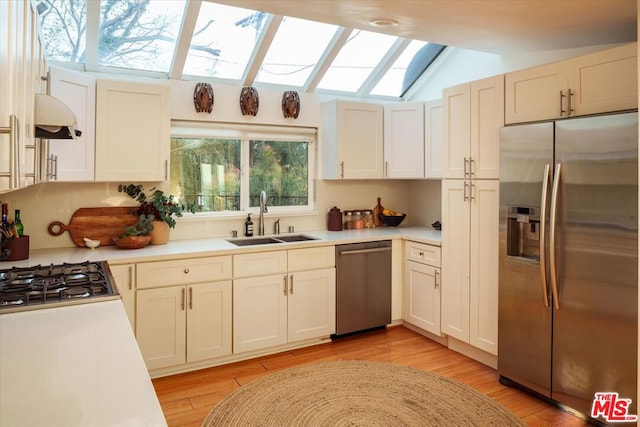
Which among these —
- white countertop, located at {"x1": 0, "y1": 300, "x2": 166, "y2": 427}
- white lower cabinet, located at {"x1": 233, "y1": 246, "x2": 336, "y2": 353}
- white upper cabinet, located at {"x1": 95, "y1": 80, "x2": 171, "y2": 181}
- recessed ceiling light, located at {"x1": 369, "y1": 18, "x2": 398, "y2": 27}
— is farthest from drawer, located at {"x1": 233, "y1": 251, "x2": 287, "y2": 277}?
recessed ceiling light, located at {"x1": 369, "y1": 18, "x2": 398, "y2": 27}

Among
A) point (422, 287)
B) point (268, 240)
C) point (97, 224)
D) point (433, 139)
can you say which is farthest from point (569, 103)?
point (97, 224)

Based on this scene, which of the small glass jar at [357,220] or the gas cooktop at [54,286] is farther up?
the small glass jar at [357,220]

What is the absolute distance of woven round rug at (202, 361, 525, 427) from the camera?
2.70 metres

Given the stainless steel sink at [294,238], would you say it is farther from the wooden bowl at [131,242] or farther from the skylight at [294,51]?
the skylight at [294,51]

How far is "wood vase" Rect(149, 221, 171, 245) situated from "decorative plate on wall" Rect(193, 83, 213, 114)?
3.29 feet

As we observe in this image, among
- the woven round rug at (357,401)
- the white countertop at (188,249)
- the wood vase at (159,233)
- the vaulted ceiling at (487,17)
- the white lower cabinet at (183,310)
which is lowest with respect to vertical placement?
→ the woven round rug at (357,401)

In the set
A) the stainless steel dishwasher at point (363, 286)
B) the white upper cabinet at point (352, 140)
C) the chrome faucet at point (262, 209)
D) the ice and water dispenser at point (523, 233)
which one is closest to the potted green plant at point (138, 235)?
the chrome faucet at point (262, 209)

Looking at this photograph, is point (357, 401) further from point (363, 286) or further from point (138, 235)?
point (138, 235)

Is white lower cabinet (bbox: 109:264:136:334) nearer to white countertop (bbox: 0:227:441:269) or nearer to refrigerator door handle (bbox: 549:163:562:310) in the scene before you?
white countertop (bbox: 0:227:441:269)

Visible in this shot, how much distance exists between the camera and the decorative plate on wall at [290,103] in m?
4.19

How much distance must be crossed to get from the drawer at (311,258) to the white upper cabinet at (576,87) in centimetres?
171

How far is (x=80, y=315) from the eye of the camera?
5.82ft

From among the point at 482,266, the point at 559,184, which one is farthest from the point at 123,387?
the point at 482,266

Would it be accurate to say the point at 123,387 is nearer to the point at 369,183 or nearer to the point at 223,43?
the point at 223,43
